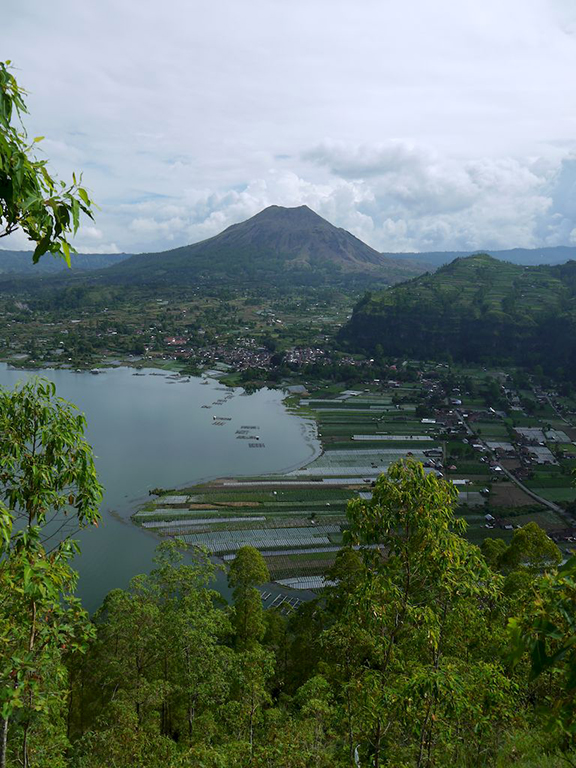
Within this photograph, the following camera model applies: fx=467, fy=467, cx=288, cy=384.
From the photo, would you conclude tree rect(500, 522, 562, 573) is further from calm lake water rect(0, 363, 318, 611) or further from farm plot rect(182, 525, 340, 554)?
farm plot rect(182, 525, 340, 554)

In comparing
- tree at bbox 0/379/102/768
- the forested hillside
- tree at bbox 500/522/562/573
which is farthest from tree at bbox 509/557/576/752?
tree at bbox 500/522/562/573

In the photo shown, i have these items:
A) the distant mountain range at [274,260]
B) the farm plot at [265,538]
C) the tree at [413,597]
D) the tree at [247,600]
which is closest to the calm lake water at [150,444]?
the farm plot at [265,538]

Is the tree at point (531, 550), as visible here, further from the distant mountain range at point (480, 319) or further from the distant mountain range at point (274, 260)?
the distant mountain range at point (274, 260)

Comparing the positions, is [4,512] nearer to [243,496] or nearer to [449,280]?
[243,496]

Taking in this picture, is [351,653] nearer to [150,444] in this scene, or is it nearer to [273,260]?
[150,444]

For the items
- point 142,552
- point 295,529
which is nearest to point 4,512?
point 142,552

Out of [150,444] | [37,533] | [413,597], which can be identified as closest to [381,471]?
[150,444]
